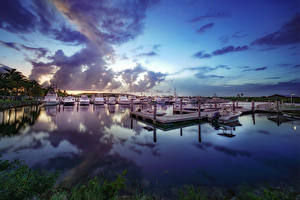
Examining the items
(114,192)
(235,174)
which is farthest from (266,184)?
(114,192)

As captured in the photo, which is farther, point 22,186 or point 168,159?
point 168,159

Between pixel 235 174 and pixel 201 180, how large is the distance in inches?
77.5

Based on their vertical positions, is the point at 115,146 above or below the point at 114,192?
below

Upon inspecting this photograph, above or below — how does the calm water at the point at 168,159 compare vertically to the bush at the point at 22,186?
below

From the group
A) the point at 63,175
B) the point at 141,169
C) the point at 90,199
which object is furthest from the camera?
the point at 141,169

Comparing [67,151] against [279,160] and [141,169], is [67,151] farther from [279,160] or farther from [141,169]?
[279,160]

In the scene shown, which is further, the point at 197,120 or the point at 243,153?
the point at 197,120

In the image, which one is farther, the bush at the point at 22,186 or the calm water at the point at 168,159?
the calm water at the point at 168,159

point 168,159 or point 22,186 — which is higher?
point 22,186

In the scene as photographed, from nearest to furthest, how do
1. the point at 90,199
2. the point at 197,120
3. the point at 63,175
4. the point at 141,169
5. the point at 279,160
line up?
1. the point at 90,199
2. the point at 63,175
3. the point at 141,169
4. the point at 279,160
5. the point at 197,120

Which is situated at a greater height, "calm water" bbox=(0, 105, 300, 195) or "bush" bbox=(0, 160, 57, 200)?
"bush" bbox=(0, 160, 57, 200)

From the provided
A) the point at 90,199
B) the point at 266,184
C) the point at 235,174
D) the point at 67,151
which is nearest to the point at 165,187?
the point at 90,199

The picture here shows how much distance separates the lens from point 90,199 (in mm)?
3164

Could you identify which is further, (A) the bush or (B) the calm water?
(B) the calm water
